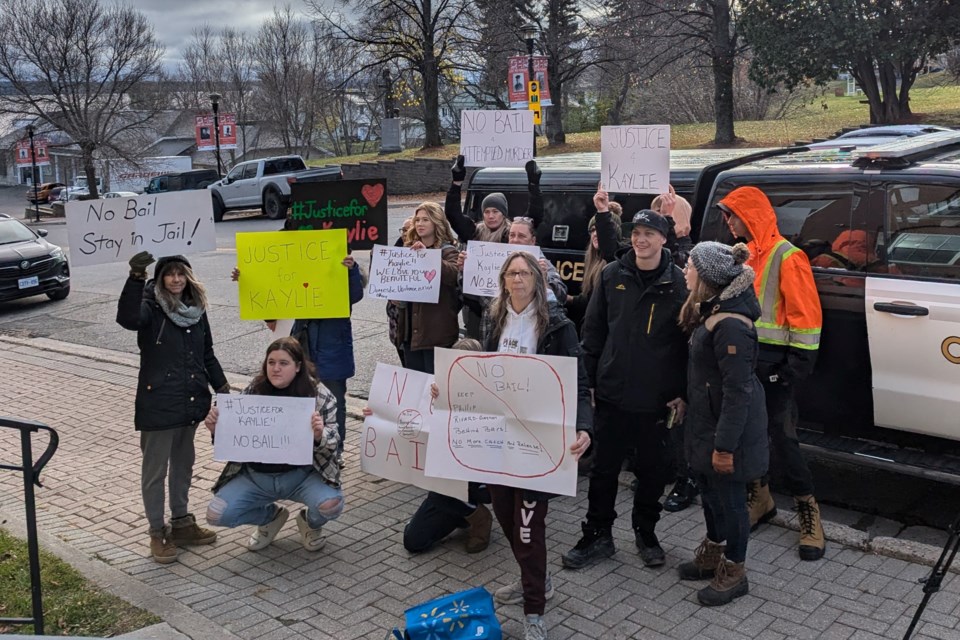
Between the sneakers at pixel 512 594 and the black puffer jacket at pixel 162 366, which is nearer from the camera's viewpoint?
the sneakers at pixel 512 594

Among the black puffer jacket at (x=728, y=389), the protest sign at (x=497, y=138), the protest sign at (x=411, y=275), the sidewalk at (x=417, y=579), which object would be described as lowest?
the sidewalk at (x=417, y=579)

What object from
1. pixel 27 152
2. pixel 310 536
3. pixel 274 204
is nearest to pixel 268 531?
pixel 310 536

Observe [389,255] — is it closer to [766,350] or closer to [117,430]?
[766,350]

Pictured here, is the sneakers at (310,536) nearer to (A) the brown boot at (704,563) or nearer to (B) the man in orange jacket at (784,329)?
(A) the brown boot at (704,563)

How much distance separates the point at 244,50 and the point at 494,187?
63513 mm

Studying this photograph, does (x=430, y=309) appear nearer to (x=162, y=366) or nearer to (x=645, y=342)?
(x=162, y=366)

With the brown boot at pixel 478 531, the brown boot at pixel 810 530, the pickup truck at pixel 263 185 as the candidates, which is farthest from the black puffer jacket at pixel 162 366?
the pickup truck at pixel 263 185

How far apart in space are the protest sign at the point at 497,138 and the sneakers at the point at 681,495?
258cm

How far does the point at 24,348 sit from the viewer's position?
1224 cm

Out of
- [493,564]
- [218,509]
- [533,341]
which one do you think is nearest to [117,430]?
[218,509]

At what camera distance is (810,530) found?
5.11m

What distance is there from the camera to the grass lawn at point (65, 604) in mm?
4578

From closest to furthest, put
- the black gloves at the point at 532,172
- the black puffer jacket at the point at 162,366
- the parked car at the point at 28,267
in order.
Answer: the black puffer jacket at the point at 162,366 → the black gloves at the point at 532,172 → the parked car at the point at 28,267

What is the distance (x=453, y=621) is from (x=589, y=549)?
3.93 feet
